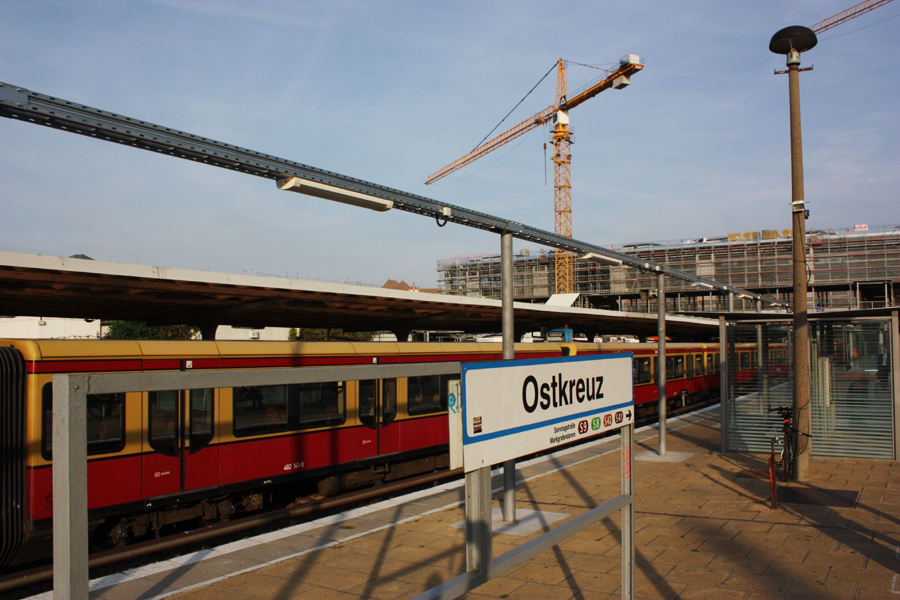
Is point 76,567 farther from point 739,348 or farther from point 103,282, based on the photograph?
point 739,348

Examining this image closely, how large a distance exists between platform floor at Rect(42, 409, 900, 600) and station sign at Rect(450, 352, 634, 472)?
221 centimetres

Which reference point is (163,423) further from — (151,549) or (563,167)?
(563,167)

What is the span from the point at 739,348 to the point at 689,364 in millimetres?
11617

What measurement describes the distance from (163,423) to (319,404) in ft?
8.07

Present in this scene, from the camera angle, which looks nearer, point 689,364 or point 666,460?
point 666,460

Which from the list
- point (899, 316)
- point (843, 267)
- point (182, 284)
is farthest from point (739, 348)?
point (843, 267)

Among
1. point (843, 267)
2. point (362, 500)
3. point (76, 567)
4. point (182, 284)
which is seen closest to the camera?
point (76, 567)

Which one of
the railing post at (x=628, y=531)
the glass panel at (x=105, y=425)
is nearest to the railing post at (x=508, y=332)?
the railing post at (x=628, y=531)

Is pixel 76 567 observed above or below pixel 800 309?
below

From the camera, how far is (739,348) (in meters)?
13.8

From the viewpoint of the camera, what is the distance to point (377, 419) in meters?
10.5

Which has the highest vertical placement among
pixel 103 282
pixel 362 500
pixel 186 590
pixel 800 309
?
pixel 103 282

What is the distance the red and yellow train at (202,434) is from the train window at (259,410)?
0.6 inches

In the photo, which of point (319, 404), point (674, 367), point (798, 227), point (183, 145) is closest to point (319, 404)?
point (319, 404)
